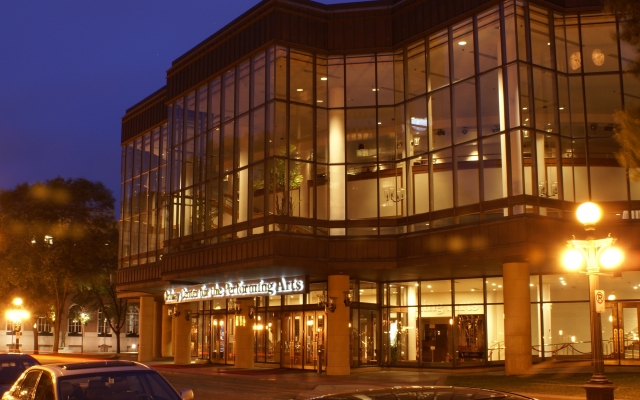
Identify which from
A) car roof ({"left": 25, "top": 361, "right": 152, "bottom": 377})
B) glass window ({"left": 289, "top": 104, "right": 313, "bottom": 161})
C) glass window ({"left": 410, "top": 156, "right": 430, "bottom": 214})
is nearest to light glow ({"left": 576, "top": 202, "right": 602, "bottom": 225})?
car roof ({"left": 25, "top": 361, "right": 152, "bottom": 377})

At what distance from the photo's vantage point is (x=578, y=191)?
3092 cm

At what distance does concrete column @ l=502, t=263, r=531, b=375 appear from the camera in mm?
29484

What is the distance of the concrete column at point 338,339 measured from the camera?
34.2 meters

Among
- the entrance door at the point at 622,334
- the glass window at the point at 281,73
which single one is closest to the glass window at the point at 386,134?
the glass window at the point at 281,73

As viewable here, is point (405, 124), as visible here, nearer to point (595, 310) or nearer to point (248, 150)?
point (248, 150)

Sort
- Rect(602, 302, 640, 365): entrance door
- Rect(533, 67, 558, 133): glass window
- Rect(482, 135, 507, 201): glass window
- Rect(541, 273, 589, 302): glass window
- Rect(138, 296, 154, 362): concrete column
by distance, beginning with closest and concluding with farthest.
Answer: Rect(482, 135, 507, 201): glass window < Rect(533, 67, 558, 133): glass window < Rect(602, 302, 640, 365): entrance door < Rect(541, 273, 589, 302): glass window < Rect(138, 296, 154, 362): concrete column

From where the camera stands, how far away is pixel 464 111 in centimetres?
3150

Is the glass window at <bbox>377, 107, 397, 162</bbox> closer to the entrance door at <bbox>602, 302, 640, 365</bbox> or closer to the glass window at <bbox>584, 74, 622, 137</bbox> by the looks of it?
the glass window at <bbox>584, 74, 622, 137</bbox>

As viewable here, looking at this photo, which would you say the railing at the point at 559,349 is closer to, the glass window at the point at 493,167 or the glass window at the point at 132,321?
the glass window at the point at 493,167

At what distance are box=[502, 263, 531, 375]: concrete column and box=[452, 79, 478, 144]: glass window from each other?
554 centimetres

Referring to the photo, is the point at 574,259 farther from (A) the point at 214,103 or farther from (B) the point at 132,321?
(B) the point at 132,321

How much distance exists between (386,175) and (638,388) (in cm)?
1447

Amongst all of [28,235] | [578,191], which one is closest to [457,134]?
[578,191]

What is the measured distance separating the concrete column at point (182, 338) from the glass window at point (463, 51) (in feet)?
79.5
